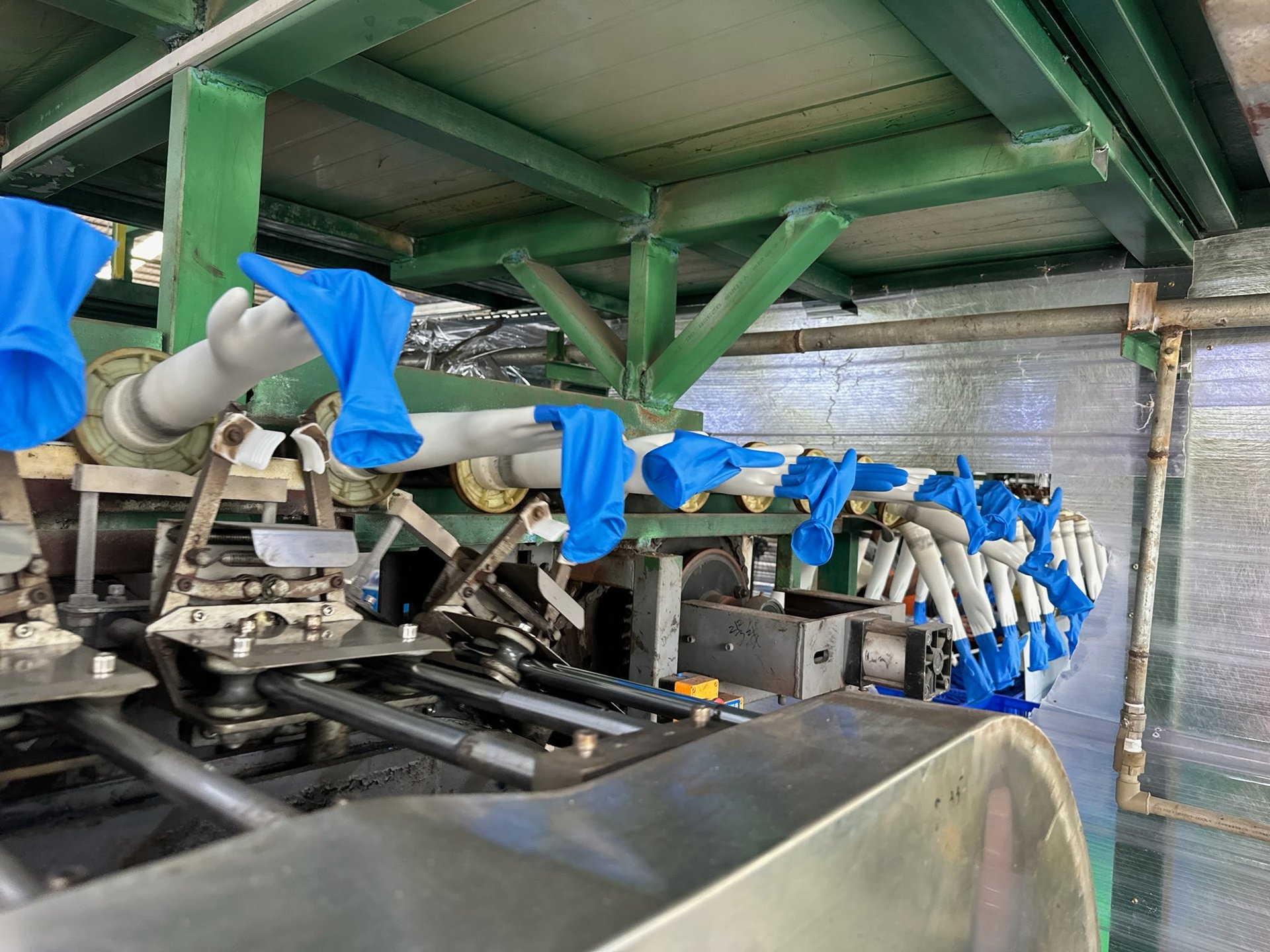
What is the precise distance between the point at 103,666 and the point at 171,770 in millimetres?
172

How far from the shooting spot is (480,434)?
945mm

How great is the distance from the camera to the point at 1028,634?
8.89 ft

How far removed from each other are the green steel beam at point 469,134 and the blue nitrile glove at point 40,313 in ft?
3.43

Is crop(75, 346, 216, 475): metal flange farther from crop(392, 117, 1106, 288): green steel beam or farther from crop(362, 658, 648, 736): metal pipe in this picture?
crop(392, 117, 1106, 288): green steel beam

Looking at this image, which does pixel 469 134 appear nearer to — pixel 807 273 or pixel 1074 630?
pixel 807 273

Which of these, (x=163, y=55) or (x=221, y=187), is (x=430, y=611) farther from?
(x=163, y=55)

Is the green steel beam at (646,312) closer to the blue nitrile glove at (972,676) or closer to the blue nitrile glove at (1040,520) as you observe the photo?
the blue nitrile glove at (1040,520)

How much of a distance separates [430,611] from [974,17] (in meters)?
1.27

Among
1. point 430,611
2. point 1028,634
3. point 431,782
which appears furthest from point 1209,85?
point 431,782

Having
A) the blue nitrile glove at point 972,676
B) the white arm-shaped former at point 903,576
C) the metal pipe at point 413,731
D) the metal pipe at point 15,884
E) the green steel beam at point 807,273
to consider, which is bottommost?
the blue nitrile glove at point 972,676

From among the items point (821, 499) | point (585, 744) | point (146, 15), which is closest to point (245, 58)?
point (146, 15)

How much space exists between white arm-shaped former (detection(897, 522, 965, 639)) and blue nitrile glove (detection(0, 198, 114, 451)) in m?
2.11

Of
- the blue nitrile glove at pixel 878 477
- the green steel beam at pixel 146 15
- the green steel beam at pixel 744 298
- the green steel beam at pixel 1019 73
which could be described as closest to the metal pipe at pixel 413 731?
the blue nitrile glove at pixel 878 477

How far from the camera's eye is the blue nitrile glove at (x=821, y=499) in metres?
1.26
